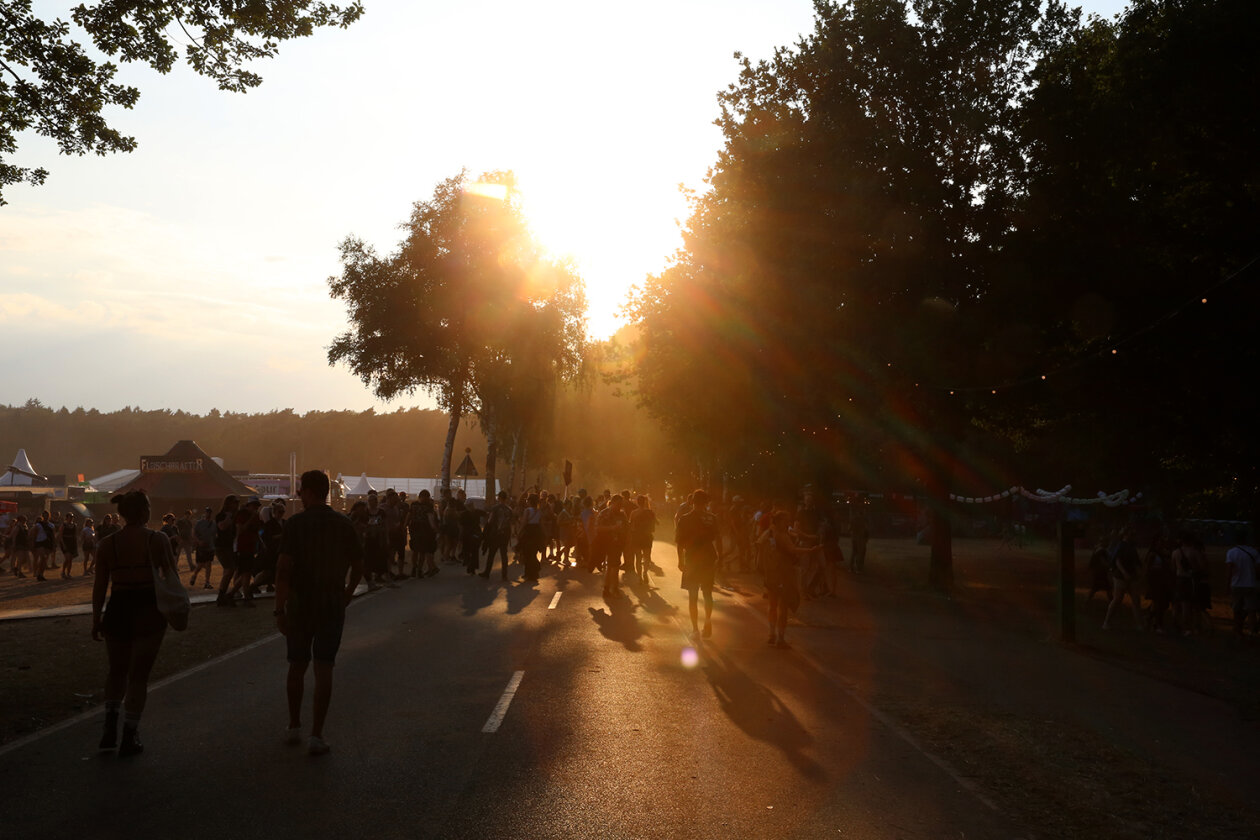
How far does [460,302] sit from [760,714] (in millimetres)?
34643

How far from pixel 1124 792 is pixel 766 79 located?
22012 mm

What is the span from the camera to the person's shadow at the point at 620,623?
14424 millimetres

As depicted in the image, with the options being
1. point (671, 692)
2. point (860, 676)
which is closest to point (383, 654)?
point (671, 692)

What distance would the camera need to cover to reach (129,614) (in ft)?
25.7

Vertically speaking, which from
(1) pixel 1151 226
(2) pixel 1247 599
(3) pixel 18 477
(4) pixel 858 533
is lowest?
(2) pixel 1247 599

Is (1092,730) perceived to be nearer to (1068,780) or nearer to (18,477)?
(1068,780)

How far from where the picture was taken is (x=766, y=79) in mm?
26547

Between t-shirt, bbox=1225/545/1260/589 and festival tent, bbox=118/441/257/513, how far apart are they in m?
45.5

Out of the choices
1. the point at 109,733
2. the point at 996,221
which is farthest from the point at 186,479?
the point at 109,733

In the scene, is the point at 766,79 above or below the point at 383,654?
above

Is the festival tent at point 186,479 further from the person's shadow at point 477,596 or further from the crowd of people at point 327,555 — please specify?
the person's shadow at point 477,596

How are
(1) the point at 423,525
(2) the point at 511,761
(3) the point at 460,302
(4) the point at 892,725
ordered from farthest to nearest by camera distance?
(3) the point at 460,302
(1) the point at 423,525
(4) the point at 892,725
(2) the point at 511,761

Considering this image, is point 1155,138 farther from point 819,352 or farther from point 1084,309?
point 819,352

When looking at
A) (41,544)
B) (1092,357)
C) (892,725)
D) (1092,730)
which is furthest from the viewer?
(41,544)
